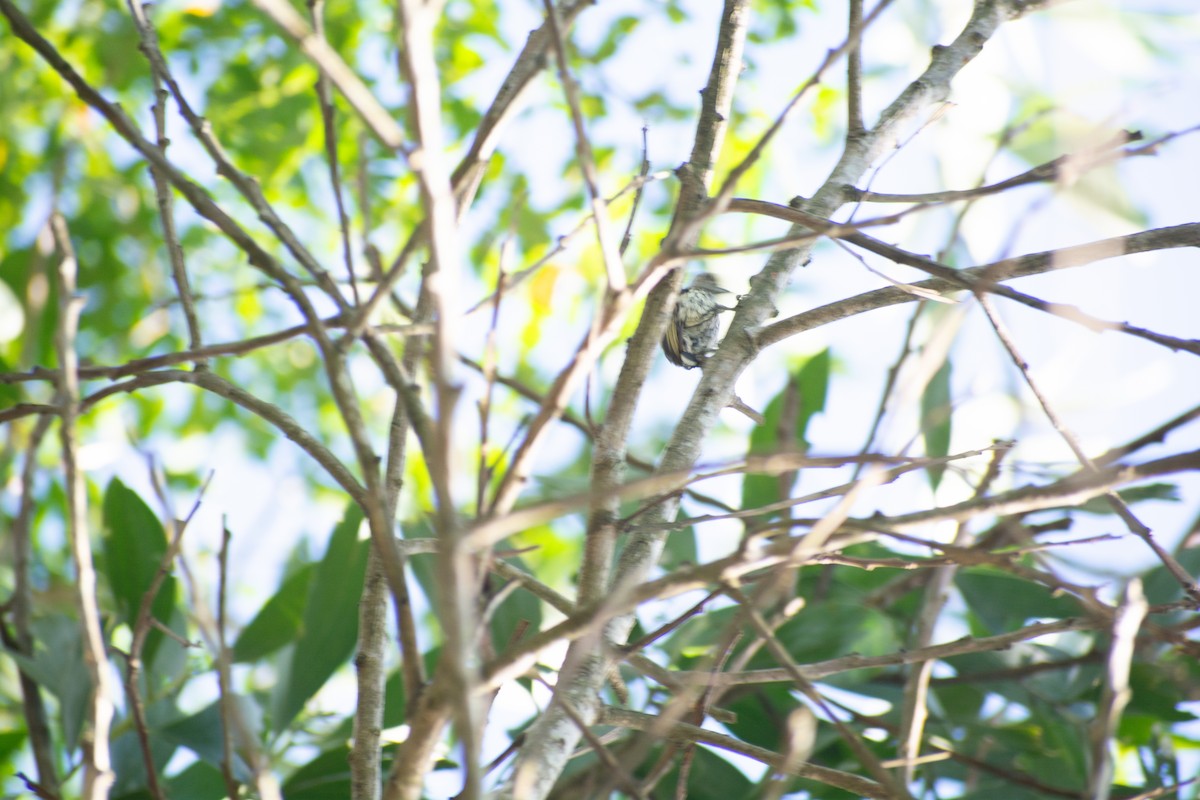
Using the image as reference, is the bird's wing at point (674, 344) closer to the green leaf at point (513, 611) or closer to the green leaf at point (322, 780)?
the green leaf at point (513, 611)

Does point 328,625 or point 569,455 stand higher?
point 569,455

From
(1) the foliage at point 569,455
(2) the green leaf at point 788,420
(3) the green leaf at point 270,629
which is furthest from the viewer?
(2) the green leaf at point 788,420

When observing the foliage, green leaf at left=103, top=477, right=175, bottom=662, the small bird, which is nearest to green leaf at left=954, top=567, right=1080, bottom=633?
the foliage

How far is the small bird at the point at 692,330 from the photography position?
1.53 metres

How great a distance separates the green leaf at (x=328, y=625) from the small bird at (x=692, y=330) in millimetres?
567

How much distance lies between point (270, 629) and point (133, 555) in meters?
0.19

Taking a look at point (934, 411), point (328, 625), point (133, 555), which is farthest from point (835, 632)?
point (133, 555)

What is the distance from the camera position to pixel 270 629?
51.3 inches

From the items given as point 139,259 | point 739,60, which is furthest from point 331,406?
point 739,60

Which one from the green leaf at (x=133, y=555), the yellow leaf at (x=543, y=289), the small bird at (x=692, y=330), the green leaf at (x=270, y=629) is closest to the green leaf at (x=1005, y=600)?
the small bird at (x=692, y=330)

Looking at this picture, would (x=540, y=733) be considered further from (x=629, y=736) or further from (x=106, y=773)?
(x=629, y=736)

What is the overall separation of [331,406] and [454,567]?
9.62 ft

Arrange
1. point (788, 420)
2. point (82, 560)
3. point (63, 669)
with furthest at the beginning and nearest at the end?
point (788, 420)
point (63, 669)
point (82, 560)

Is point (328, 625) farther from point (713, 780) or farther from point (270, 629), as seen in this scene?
point (713, 780)
